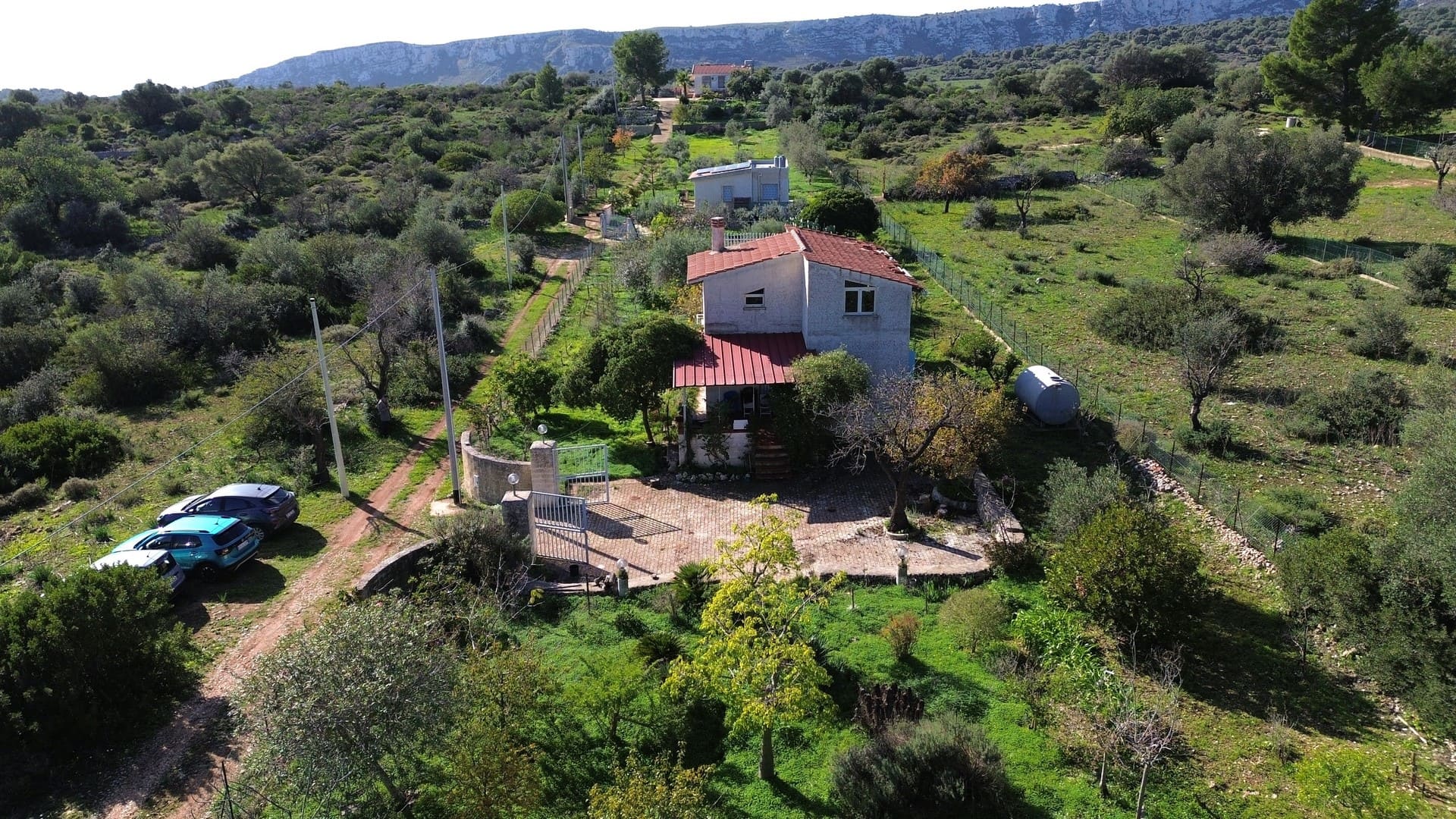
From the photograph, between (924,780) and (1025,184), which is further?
(1025,184)

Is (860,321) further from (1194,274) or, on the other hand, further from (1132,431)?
(1194,274)

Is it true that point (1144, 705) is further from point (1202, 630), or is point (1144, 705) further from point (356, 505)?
point (356, 505)

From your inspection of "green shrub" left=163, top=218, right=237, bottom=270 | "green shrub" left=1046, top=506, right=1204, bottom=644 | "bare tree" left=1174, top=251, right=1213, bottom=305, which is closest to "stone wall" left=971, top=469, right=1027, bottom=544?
"green shrub" left=1046, top=506, right=1204, bottom=644

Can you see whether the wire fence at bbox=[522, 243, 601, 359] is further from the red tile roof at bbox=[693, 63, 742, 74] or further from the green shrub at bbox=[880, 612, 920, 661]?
the red tile roof at bbox=[693, 63, 742, 74]

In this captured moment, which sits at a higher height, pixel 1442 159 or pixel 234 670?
pixel 1442 159

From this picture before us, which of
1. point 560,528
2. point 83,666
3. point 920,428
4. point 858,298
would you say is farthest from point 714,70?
point 83,666

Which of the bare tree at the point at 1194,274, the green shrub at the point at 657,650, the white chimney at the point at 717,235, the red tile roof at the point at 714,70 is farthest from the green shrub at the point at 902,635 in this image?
the red tile roof at the point at 714,70
